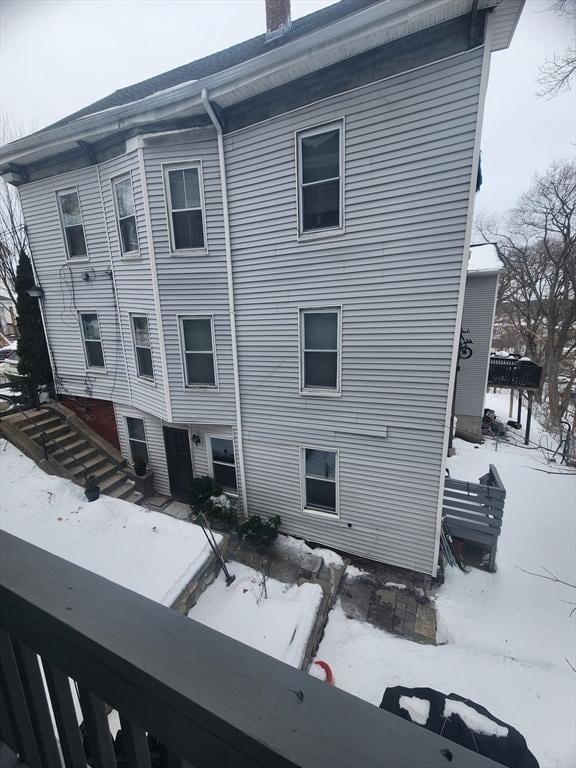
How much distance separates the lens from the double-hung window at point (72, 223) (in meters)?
8.12

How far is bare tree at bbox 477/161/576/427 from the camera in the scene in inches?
719

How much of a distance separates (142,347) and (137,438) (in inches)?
107

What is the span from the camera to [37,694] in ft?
3.50

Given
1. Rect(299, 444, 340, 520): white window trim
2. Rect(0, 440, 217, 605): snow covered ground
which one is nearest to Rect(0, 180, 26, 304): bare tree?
Rect(0, 440, 217, 605): snow covered ground

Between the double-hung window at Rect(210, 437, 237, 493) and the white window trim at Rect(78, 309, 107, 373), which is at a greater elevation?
the white window trim at Rect(78, 309, 107, 373)

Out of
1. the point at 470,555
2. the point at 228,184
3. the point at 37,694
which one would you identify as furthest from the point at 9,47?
the point at 470,555

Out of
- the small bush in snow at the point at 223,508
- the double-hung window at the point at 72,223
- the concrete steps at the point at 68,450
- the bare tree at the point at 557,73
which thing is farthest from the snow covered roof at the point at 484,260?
the concrete steps at the point at 68,450

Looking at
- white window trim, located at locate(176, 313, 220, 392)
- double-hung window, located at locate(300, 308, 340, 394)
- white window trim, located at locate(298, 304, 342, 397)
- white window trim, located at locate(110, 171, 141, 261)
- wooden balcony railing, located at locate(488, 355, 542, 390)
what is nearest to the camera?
white window trim, located at locate(298, 304, 342, 397)

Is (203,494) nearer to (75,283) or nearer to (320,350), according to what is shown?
→ (320,350)

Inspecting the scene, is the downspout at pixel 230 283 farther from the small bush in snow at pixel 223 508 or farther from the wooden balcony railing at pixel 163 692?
the wooden balcony railing at pixel 163 692

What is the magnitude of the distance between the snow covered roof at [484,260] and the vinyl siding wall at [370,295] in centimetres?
746

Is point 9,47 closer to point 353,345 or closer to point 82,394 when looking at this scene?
point 353,345

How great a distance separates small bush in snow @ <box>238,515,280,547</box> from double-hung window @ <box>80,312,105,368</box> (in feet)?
18.3

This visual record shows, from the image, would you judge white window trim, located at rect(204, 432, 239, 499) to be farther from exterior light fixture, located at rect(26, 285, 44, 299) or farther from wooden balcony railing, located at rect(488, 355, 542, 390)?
wooden balcony railing, located at rect(488, 355, 542, 390)
